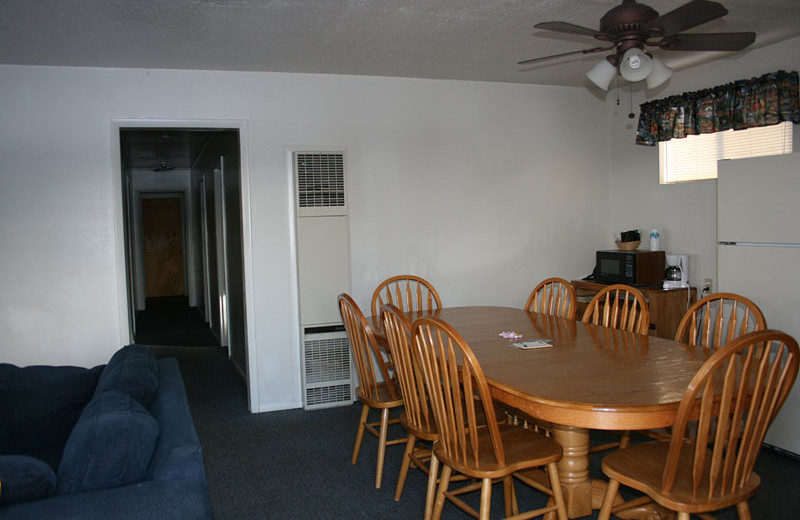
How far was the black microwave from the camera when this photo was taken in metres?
4.43

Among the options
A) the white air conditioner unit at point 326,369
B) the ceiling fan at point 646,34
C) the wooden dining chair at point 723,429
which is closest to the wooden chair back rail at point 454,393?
the wooden dining chair at point 723,429

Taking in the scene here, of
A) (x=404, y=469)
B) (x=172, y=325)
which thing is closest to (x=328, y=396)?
(x=404, y=469)

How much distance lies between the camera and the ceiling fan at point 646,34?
2271mm

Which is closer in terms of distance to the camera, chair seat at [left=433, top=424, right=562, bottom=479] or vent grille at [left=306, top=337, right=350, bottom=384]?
chair seat at [left=433, top=424, right=562, bottom=479]

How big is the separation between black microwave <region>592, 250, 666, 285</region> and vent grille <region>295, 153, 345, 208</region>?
2.03 m

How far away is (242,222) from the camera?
4.30 meters

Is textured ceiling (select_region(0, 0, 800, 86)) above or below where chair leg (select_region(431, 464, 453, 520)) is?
above

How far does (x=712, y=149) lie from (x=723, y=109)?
16.1 inches

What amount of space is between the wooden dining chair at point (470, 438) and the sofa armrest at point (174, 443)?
858 millimetres

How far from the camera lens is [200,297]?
31.4 feet

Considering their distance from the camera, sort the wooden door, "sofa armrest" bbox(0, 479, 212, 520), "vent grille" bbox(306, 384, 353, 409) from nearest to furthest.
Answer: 1. "sofa armrest" bbox(0, 479, 212, 520)
2. "vent grille" bbox(306, 384, 353, 409)
3. the wooden door

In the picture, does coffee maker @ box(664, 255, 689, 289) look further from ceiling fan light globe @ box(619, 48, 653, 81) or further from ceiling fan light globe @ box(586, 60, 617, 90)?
ceiling fan light globe @ box(619, 48, 653, 81)

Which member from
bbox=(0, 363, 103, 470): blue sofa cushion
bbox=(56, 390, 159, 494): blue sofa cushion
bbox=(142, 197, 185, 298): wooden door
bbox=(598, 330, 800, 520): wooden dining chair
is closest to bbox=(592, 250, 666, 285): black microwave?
bbox=(598, 330, 800, 520): wooden dining chair

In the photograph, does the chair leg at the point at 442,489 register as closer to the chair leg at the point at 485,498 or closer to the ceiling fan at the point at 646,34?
the chair leg at the point at 485,498
